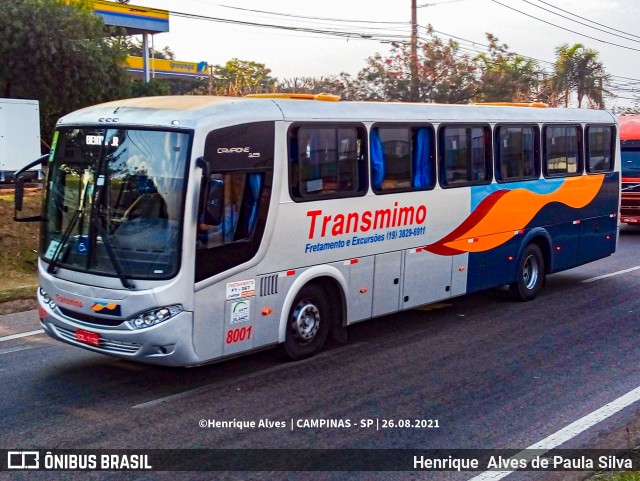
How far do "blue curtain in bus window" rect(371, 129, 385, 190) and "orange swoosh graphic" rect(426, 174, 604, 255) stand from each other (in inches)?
53.9

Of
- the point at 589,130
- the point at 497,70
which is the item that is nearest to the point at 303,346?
the point at 589,130

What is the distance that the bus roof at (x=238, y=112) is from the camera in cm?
793

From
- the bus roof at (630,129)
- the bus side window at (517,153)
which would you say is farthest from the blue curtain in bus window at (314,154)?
the bus roof at (630,129)

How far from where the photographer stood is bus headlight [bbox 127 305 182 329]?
7.67 meters

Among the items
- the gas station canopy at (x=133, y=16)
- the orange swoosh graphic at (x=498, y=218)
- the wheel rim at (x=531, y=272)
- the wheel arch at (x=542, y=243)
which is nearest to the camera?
the orange swoosh graphic at (x=498, y=218)

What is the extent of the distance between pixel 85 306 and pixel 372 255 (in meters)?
3.55

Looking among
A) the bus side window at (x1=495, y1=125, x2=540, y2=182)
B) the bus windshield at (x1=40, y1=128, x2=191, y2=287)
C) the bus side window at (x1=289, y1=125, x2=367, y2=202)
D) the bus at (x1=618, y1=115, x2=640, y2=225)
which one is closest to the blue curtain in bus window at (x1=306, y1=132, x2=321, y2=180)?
the bus side window at (x1=289, y1=125, x2=367, y2=202)

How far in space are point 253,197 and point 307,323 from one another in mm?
1710

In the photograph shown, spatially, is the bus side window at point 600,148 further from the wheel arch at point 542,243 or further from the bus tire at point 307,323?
the bus tire at point 307,323

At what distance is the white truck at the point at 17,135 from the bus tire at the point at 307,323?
15411mm

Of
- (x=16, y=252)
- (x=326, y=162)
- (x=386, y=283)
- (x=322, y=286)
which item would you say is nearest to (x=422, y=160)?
(x=386, y=283)

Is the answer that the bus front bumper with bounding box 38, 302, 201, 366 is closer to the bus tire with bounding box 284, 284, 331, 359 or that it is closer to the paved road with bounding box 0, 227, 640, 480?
the paved road with bounding box 0, 227, 640, 480

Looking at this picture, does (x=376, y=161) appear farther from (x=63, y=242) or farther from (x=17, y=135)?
(x=17, y=135)

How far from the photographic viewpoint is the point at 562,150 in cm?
1348
